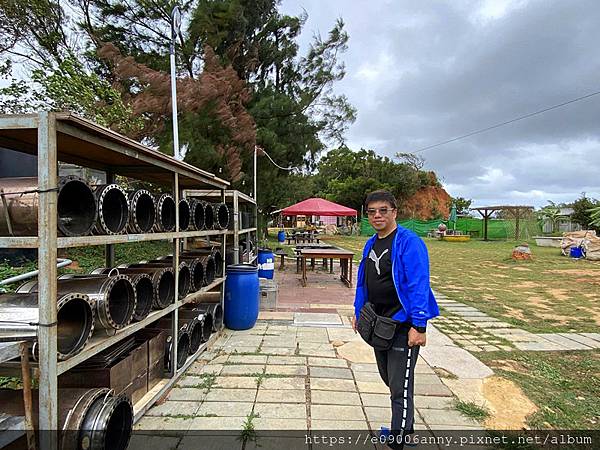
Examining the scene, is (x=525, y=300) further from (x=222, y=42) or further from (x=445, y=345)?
(x=222, y=42)

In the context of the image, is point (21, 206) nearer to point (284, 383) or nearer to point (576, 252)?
point (284, 383)

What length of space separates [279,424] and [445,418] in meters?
1.19

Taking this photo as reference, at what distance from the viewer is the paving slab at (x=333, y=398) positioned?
3.04 m

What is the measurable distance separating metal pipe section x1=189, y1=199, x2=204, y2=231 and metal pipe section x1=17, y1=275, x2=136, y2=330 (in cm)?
135

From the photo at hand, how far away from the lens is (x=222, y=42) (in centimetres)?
1395

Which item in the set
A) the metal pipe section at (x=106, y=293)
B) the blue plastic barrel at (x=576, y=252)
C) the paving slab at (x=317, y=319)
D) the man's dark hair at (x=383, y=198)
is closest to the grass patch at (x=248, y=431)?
Answer: the metal pipe section at (x=106, y=293)

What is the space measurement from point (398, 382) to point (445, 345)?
2.58m

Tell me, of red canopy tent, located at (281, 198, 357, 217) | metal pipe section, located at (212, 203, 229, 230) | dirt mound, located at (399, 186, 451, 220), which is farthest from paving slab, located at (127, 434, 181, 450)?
dirt mound, located at (399, 186, 451, 220)

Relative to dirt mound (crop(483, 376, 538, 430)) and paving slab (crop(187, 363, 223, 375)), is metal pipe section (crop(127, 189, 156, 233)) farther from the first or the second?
dirt mound (crop(483, 376, 538, 430))

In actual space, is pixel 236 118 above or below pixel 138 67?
below

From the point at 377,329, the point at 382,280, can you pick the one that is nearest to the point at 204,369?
the point at 377,329

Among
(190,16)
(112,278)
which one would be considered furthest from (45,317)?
(190,16)

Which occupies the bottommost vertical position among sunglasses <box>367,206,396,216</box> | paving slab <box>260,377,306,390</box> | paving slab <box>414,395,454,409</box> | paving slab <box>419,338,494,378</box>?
paving slab <box>419,338,494,378</box>

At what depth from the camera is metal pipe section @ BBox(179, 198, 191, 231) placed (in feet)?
12.5
